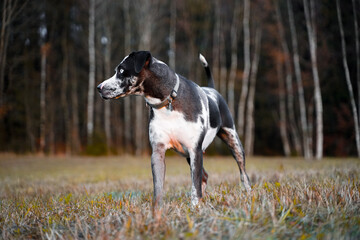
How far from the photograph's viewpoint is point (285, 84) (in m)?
19.1

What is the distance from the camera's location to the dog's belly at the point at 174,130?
310 cm

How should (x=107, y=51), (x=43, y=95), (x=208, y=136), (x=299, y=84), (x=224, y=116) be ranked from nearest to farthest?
(x=208, y=136) < (x=224, y=116) < (x=299, y=84) < (x=43, y=95) < (x=107, y=51)

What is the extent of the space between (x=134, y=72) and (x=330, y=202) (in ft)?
7.24

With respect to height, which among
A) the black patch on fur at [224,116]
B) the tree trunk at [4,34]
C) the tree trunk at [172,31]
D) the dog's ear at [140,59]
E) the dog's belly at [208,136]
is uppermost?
the tree trunk at [172,31]

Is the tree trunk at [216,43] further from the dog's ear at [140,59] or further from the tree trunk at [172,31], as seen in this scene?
the dog's ear at [140,59]

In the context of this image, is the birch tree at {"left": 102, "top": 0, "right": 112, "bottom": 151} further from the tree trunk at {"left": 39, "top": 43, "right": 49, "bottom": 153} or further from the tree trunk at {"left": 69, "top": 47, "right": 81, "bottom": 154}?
the tree trunk at {"left": 39, "top": 43, "right": 49, "bottom": 153}

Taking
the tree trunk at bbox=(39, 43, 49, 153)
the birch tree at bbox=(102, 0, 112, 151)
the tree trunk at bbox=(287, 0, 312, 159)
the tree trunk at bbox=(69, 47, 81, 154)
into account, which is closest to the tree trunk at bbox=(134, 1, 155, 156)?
the birch tree at bbox=(102, 0, 112, 151)

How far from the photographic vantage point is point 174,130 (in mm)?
3100

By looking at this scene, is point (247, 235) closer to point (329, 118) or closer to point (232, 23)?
point (329, 118)

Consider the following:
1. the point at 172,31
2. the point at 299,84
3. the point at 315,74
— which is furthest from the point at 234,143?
the point at 172,31

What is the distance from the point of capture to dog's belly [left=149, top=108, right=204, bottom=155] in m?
3.10

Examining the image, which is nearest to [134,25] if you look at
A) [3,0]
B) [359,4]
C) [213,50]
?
[213,50]

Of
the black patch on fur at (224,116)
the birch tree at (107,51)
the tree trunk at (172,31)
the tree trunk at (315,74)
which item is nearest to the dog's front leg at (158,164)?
the black patch on fur at (224,116)

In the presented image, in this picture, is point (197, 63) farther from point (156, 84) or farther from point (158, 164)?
point (158, 164)
